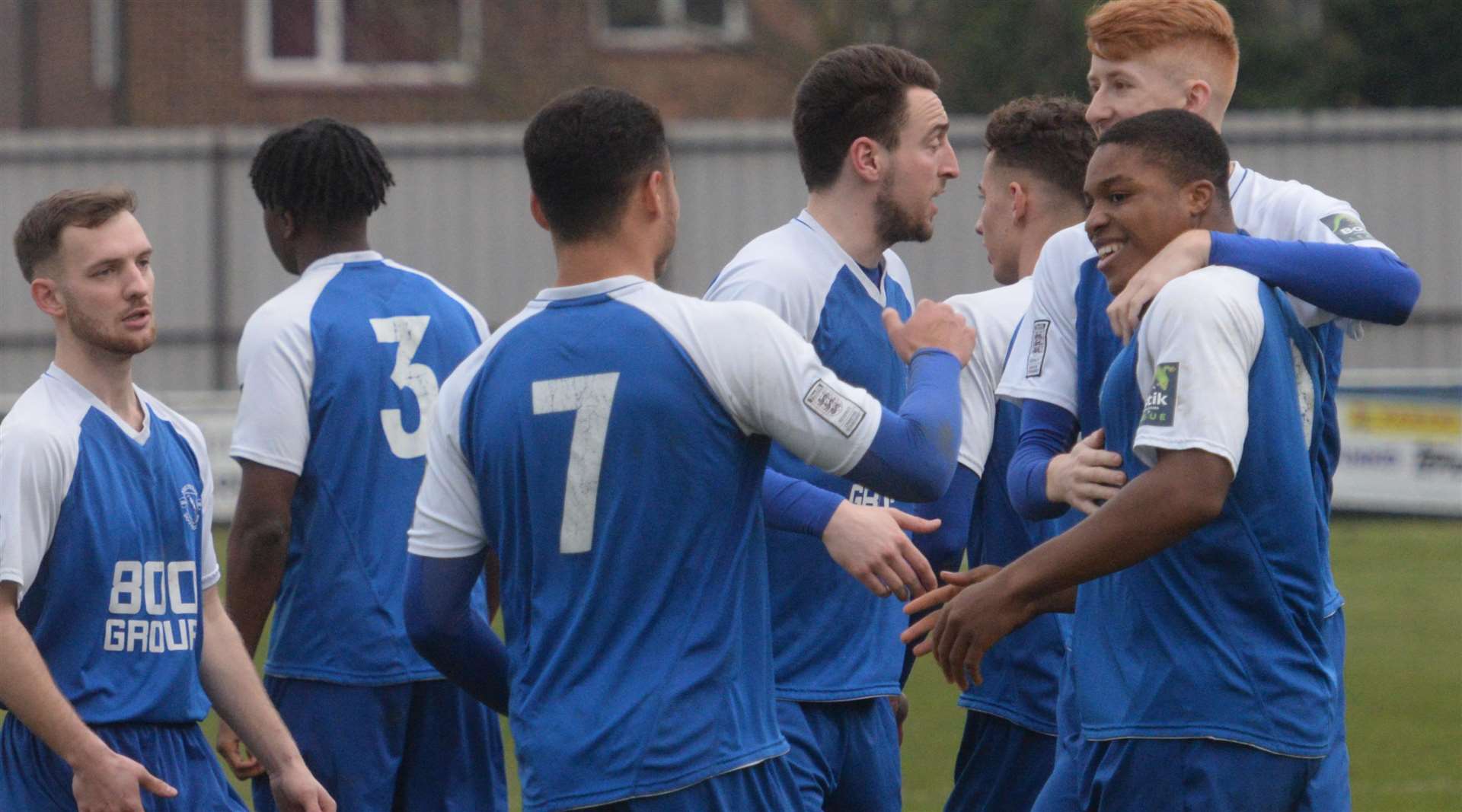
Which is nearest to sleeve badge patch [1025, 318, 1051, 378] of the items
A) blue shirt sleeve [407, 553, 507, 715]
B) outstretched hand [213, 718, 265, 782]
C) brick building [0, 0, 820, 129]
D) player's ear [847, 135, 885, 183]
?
player's ear [847, 135, 885, 183]

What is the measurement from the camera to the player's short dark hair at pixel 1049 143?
4.92 meters

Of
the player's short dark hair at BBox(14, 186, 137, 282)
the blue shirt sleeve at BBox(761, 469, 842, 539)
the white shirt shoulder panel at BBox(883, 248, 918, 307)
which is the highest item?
the player's short dark hair at BBox(14, 186, 137, 282)

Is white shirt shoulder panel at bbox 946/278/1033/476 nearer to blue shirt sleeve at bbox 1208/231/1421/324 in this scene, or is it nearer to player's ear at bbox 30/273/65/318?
blue shirt sleeve at bbox 1208/231/1421/324

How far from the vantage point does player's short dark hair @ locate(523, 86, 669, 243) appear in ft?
11.0

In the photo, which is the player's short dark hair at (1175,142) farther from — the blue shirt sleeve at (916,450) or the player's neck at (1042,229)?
the player's neck at (1042,229)

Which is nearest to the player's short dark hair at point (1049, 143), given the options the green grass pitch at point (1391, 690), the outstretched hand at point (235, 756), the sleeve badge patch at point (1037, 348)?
the sleeve badge patch at point (1037, 348)

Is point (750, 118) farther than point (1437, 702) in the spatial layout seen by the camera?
Yes

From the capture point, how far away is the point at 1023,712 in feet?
15.5

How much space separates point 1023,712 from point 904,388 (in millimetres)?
909

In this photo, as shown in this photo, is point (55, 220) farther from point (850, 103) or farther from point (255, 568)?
point (850, 103)

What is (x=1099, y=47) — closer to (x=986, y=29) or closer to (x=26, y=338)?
(x=26, y=338)

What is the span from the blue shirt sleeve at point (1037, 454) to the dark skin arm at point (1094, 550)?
23 cm

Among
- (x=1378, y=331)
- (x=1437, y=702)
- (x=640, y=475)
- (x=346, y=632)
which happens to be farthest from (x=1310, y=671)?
(x=1378, y=331)

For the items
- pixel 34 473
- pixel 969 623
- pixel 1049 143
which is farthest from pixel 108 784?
pixel 1049 143
